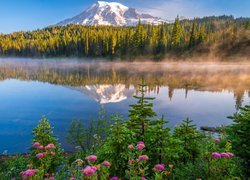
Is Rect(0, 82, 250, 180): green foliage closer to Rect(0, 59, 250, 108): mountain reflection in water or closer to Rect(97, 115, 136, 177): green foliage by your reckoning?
Rect(97, 115, 136, 177): green foliage

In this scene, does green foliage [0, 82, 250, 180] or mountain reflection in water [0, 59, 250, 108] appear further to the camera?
mountain reflection in water [0, 59, 250, 108]

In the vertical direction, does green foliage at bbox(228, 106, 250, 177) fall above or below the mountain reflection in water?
above

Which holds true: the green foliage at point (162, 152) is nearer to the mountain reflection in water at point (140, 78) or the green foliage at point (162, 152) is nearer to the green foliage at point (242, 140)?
the green foliage at point (242, 140)

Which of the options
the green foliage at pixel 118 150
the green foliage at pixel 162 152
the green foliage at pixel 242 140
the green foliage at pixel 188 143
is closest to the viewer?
the green foliage at pixel 162 152

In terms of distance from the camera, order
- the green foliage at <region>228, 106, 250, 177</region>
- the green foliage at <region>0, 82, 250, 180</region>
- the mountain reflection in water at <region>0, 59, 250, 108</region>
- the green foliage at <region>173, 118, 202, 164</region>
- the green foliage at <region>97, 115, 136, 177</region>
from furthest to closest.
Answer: the mountain reflection in water at <region>0, 59, 250, 108</region> < the green foliage at <region>173, 118, 202, 164</region> < the green foliage at <region>228, 106, 250, 177</region> < the green foliage at <region>97, 115, 136, 177</region> < the green foliage at <region>0, 82, 250, 180</region>

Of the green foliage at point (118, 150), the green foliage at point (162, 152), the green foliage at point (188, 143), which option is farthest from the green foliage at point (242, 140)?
the green foliage at point (118, 150)

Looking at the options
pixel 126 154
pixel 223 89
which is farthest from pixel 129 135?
pixel 223 89

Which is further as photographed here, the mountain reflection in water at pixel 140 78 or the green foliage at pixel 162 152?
the mountain reflection in water at pixel 140 78

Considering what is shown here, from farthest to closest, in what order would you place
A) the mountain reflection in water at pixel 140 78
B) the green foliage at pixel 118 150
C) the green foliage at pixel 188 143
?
the mountain reflection in water at pixel 140 78
the green foliage at pixel 188 143
the green foliage at pixel 118 150

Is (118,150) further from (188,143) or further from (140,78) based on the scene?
(140,78)

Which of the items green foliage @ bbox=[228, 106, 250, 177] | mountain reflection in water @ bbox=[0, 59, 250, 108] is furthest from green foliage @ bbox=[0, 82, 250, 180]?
mountain reflection in water @ bbox=[0, 59, 250, 108]

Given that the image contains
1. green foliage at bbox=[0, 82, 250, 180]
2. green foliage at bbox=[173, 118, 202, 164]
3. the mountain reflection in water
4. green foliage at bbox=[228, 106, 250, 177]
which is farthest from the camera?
the mountain reflection in water

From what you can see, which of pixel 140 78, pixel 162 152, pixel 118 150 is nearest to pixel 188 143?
pixel 162 152

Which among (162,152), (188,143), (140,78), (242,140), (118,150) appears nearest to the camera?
(118,150)
